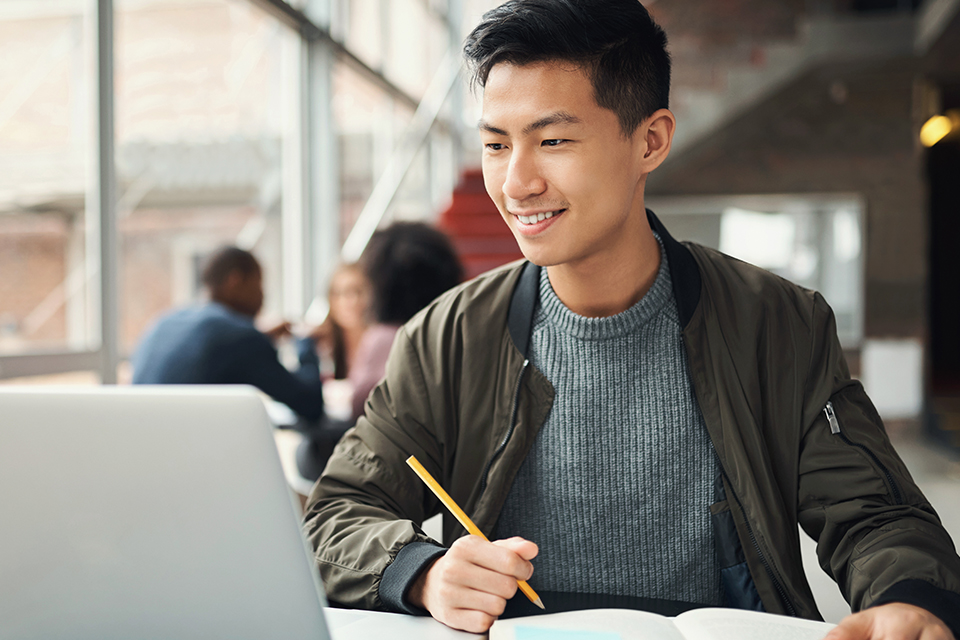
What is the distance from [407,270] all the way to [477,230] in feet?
8.88

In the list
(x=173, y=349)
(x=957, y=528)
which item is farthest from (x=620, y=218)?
(x=957, y=528)

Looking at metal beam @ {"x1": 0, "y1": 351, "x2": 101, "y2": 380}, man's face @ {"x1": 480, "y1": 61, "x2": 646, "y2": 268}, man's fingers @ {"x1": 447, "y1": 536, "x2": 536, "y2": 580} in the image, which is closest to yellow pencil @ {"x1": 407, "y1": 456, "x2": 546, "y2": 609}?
man's fingers @ {"x1": 447, "y1": 536, "x2": 536, "y2": 580}

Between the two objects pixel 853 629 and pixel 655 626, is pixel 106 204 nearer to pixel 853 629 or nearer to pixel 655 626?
pixel 655 626

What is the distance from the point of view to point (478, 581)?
773mm

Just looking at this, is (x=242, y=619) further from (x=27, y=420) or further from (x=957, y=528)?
(x=957, y=528)

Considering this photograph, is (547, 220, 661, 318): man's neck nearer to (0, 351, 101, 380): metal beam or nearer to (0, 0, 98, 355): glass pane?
(0, 351, 101, 380): metal beam

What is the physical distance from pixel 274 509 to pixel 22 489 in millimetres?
182

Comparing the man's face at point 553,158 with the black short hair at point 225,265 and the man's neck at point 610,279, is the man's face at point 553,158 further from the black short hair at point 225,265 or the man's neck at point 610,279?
the black short hair at point 225,265

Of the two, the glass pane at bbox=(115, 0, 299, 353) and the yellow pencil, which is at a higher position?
the glass pane at bbox=(115, 0, 299, 353)

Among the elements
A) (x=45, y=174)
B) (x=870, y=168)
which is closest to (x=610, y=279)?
(x=45, y=174)

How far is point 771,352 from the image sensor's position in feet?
3.54

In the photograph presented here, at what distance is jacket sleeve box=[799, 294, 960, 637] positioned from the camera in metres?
0.83

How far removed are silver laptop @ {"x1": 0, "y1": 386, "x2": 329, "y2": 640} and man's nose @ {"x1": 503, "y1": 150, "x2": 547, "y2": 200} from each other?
1.85 ft

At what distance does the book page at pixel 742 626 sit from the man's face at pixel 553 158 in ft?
1.61
